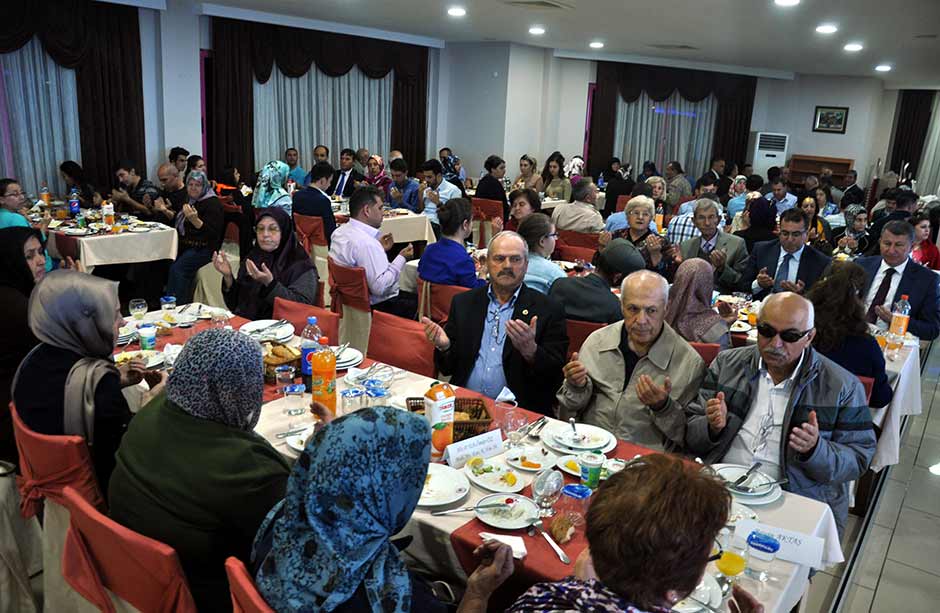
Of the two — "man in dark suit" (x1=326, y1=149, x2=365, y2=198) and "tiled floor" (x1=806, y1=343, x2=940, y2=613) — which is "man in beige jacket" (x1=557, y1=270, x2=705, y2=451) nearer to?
"tiled floor" (x1=806, y1=343, x2=940, y2=613)

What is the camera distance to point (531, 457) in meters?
2.45

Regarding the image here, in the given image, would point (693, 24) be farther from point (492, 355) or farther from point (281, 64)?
point (492, 355)

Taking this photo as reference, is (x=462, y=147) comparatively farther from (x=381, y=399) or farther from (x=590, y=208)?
(x=381, y=399)

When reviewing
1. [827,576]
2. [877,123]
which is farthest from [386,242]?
[877,123]

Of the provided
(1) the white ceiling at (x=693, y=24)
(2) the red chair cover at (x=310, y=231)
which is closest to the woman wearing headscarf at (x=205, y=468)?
(2) the red chair cover at (x=310, y=231)

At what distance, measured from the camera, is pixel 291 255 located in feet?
14.7

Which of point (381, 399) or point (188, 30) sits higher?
point (188, 30)

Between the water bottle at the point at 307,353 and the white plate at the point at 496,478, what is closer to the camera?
the white plate at the point at 496,478

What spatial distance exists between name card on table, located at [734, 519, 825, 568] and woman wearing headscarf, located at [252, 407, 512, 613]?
40.0 inches

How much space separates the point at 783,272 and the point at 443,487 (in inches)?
151

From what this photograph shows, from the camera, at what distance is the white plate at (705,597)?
173 centimetres

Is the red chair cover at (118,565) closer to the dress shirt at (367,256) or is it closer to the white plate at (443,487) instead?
the white plate at (443,487)

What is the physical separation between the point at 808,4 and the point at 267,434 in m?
6.54

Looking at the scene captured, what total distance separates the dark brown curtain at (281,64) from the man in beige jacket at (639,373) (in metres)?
8.14
